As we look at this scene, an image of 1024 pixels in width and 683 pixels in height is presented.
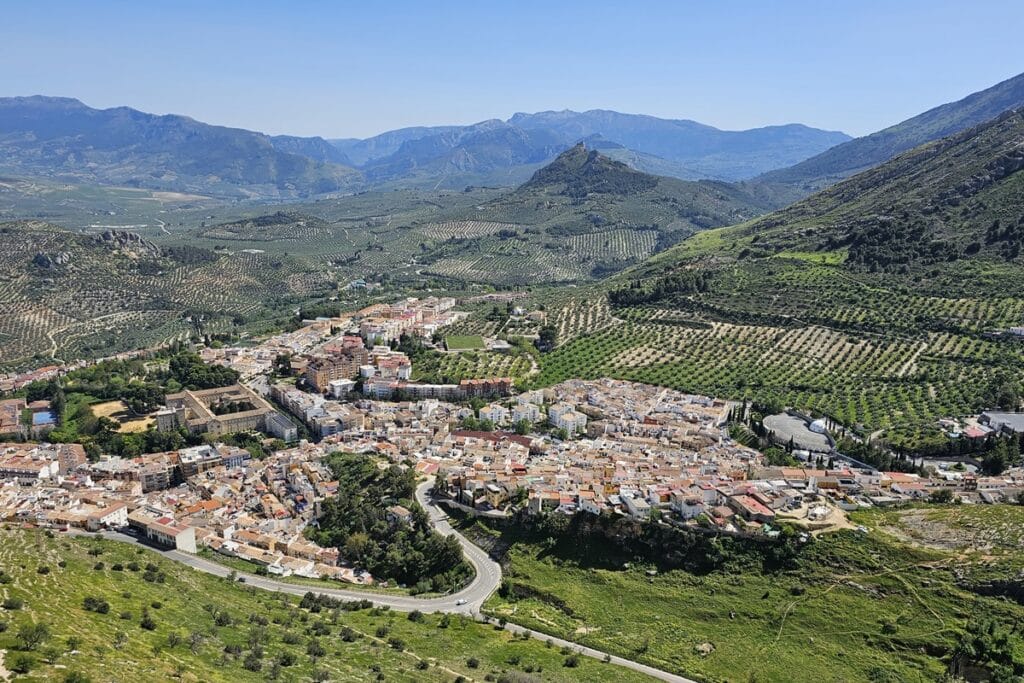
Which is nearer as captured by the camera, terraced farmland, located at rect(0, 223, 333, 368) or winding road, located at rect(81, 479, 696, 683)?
winding road, located at rect(81, 479, 696, 683)

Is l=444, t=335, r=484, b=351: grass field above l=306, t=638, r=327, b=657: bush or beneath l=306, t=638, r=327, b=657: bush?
above

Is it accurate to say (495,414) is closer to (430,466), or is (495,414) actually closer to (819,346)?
(430,466)

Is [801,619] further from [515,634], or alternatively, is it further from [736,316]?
[736,316]

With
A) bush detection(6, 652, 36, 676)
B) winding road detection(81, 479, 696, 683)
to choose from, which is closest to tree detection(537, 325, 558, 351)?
winding road detection(81, 479, 696, 683)

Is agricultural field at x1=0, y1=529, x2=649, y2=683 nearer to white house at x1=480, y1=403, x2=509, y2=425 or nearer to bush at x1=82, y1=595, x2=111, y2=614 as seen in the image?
bush at x1=82, y1=595, x2=111, y2=614

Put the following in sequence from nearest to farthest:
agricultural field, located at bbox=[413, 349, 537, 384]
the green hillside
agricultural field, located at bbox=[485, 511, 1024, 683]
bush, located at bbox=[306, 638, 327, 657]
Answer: bush, located at bbox=[306, 638, 327, 657], agricultural field, located at bbox=[485, 511, 1024, 683], the green hillside, agricultural field, located at bbox=[413, 349, 537, 384]

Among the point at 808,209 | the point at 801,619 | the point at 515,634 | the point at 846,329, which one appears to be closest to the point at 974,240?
the point at 846,329

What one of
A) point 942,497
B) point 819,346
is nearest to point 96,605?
point 942,497
